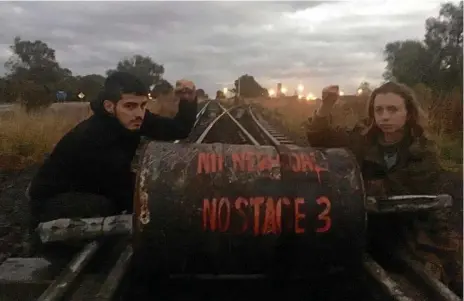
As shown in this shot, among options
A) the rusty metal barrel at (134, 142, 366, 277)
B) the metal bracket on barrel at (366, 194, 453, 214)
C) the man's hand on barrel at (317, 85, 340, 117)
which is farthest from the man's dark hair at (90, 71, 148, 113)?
the metal bracket on barrel at (366, 194, 453, 214)

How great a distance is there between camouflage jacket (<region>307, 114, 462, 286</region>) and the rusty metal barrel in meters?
0.71

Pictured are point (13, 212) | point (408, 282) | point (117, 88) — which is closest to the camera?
point (408, 282)

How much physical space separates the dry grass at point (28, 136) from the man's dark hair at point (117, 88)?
4.15 metres

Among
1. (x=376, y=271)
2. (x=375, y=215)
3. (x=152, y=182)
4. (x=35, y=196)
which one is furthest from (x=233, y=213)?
(x=35, y=196)

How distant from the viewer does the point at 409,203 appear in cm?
312

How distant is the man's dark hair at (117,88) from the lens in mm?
3590

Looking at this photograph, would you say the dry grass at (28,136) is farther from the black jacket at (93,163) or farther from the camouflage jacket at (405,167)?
the camouflage jacket at (405,167)

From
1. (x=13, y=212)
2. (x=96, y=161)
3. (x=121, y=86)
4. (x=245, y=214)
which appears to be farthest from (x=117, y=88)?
(x=13, y=212)

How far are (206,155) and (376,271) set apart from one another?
3.57 ft

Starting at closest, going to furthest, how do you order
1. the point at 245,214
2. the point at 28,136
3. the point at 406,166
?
1. the point at 245,214
2. the point at 406,166
3. the point at 28,136

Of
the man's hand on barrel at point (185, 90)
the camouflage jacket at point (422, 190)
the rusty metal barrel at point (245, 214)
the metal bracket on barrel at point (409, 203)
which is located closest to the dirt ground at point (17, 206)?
the camouflage jacket at point (422, 190)

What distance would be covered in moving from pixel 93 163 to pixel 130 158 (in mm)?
301

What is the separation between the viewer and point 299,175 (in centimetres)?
276

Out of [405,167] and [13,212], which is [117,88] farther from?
[13,212]
